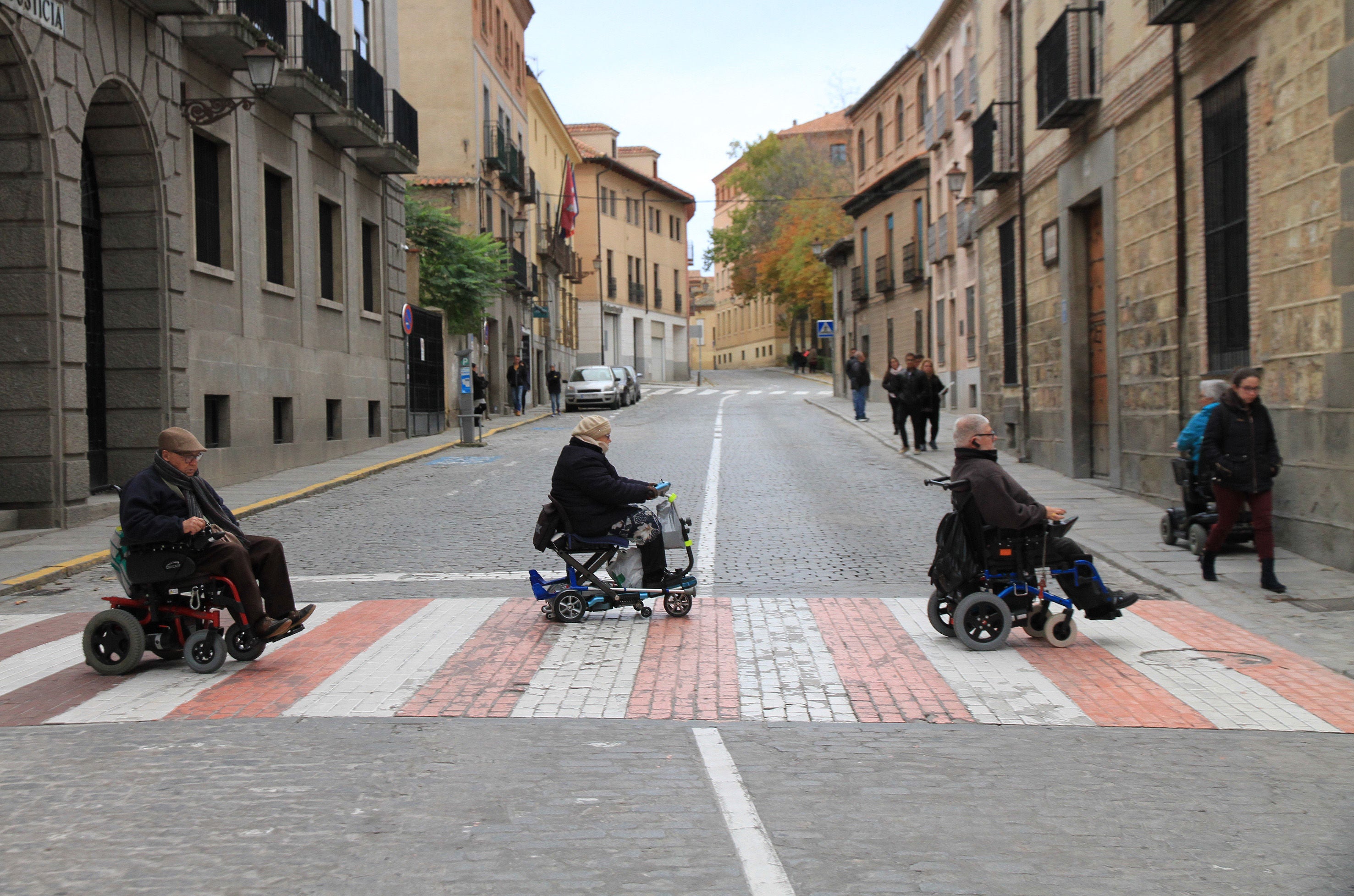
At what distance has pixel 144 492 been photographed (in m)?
7.18

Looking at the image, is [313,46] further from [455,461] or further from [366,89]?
[455,461]

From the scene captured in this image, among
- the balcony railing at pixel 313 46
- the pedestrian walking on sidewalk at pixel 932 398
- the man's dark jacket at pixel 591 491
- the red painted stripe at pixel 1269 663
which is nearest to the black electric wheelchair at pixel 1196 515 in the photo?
the red painted stripe at pixel 1269 663

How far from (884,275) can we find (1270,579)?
36.1m

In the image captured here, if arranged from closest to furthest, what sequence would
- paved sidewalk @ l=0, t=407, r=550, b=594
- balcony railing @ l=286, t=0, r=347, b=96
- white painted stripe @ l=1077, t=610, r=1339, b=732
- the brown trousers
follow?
white painted stripe @ l=1077, t=610, r=1339, b=732 → the brown trousers → paved sidewalk @ l=0, t=407, r=550, b=594 → balcony railing @ l=286, t=0, r=347, b=96

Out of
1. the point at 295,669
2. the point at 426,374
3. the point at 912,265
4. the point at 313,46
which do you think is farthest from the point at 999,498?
the point at 912,265

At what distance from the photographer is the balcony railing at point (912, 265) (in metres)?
40.8

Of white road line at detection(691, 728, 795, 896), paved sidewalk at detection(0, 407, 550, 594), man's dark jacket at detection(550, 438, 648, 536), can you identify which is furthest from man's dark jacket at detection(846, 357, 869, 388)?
white road line at detection(691, 728, 795, 896)

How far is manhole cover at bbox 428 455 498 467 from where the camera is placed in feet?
75.5

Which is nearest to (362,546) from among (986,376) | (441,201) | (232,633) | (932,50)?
(232,633)

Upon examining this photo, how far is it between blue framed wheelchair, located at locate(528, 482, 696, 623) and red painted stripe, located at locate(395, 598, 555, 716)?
171 millimetres

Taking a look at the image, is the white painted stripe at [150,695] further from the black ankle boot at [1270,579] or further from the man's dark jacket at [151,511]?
the black ankle boot at [1270,579]

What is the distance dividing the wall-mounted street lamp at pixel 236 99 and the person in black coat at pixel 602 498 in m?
10.1

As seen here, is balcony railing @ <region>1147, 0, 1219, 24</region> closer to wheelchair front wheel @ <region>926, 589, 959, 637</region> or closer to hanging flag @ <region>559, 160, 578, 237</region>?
wheelchair front wheel @ <region>926, 589, 959, 637</region>

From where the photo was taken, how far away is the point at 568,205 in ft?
166
